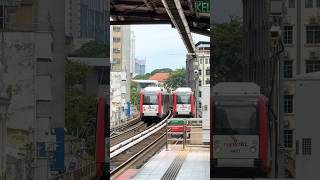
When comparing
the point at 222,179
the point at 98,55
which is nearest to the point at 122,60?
the point at 98,55

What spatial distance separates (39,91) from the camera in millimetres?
4508

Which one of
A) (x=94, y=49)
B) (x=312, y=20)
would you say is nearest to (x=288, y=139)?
(x=312, y=20)

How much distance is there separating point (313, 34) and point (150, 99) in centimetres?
1189

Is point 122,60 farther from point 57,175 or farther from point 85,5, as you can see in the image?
point 57,175

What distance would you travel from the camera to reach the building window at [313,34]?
4.32 metres

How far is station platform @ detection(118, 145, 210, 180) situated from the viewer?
5.97 metres

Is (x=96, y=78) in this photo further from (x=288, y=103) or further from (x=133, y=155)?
(x=133, y=155)

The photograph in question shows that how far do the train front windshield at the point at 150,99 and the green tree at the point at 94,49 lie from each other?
1053cm

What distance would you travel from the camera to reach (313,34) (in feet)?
14.2

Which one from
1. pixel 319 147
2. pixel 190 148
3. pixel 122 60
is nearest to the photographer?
pixel 319 147

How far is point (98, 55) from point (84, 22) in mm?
302

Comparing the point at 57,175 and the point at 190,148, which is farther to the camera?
the point at 190,148

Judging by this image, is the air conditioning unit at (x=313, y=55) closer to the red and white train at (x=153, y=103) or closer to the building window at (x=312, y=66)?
the building window at (x=312, y=66)

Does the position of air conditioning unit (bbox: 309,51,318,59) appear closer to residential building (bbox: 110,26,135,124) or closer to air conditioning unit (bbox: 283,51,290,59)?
air conditioning unit (bbox: 283,51,290,59)
